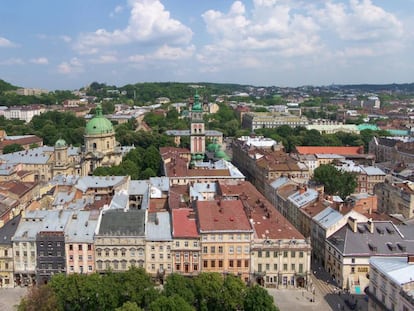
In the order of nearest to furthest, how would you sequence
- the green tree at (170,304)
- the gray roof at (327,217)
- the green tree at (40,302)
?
the green tree at (170,304) → the green tree at (40,302) → the gray roof at (327,217)

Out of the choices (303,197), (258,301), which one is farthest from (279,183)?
(258,301)

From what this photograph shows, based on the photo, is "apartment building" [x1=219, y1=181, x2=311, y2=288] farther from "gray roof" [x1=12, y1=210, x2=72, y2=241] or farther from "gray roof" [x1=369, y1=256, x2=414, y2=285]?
"gray roof" [x1=12, y1=210, x2=72, y2=241]

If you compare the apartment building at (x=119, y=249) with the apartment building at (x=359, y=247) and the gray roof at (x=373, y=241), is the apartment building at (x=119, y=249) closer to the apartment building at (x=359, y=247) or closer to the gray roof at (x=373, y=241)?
the apartment building at (x=359, y=247)

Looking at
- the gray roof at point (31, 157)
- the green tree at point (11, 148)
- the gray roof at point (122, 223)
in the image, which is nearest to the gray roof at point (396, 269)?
the gray roof at point (122, 223)

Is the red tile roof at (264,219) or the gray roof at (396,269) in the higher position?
the gray roof at (396,269)

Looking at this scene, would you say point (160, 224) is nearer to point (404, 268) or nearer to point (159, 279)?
point (159, 279)
